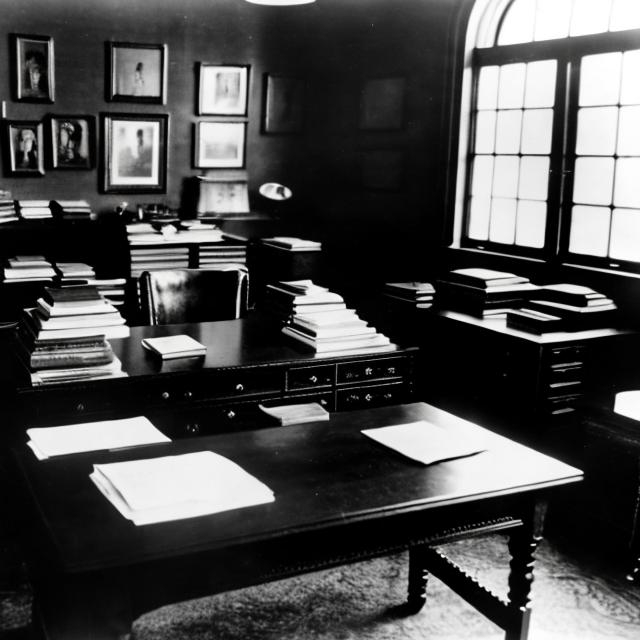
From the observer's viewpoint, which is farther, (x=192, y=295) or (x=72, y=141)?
(x=72, y=141)

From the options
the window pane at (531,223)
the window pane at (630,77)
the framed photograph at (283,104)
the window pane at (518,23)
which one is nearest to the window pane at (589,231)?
the window pane at (531,223)

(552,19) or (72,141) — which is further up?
(552,19)

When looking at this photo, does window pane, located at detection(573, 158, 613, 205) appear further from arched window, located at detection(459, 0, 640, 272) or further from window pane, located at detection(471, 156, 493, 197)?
window pane, located at detection(471, 156, 493, 197)

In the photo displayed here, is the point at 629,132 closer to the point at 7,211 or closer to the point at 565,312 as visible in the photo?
the point at 565,312

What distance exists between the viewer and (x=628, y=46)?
455 centimetres

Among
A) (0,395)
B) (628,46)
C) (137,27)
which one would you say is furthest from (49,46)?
(628,46)

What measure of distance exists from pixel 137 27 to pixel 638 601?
15.1 ft

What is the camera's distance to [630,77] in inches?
180

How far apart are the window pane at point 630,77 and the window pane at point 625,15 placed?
0.50 ft

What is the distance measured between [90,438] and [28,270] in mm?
2900

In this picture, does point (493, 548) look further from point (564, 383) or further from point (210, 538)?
point (210, 538)

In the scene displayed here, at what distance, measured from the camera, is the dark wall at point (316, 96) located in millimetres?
5555

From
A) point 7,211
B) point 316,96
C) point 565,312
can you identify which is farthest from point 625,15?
point 7,211

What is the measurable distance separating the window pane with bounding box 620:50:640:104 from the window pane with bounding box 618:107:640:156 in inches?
2.1
